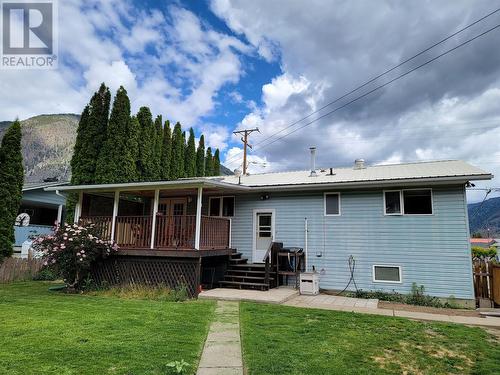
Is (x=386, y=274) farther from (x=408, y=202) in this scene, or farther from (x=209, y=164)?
(x=209, y=164)

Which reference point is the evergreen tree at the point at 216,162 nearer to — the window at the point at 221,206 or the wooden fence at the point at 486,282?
the window at the point at 221,206

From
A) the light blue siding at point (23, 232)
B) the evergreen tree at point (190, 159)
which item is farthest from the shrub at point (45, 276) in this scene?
the evergreen tree at point (190, 159)

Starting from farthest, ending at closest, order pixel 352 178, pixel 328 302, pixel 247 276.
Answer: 1. pixel 352 178
2. pixel 247 276
3. pixel 328 302

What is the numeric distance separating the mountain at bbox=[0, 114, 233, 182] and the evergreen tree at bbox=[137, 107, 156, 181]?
47.0 metres

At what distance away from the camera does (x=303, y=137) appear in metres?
22.6

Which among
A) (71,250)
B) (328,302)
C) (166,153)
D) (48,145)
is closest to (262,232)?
(328,302)

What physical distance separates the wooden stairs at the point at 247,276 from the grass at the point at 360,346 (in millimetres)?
3127

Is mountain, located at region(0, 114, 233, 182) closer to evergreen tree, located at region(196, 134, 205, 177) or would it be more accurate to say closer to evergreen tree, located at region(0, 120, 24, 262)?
evergreen tree, located at region(196, 134, 205, 177)

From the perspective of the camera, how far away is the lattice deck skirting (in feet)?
31.5

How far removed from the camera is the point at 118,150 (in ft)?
53.1

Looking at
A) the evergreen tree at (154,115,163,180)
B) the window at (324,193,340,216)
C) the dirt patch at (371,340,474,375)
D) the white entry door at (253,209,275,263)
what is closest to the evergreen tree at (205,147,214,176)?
the evergreen tree at (154,115,163,180)

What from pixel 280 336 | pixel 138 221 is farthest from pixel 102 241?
pixel 280 336

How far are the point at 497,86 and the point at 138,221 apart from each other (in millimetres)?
13836

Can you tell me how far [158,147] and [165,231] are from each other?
11039mm
